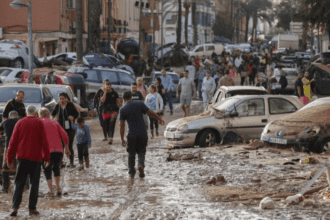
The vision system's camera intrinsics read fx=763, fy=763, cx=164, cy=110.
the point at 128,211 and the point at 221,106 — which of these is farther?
the point at 221,106

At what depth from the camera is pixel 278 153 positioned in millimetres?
15430

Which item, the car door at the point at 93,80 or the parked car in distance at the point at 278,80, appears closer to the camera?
the car door at the point at 93,80

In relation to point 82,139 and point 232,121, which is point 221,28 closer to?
point 232,121

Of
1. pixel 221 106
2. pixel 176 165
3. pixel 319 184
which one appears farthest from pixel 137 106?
pixel 221 106

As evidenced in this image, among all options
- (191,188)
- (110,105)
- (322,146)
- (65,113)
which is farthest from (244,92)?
(191,188)

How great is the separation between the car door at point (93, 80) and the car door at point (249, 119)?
36.9ft

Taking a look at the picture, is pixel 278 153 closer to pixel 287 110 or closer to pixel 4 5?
pixel 287 110

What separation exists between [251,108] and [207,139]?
1.34m

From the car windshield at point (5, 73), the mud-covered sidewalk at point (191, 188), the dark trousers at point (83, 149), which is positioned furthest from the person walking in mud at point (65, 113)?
the car windshield at point (5, 73)

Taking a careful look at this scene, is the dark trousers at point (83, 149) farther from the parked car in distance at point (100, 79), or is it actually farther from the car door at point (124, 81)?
the car door at point (124, 81)

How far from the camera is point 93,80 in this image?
28859 mm

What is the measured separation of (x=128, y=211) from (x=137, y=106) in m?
3.13

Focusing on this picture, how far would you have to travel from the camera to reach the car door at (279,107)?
18469 mm

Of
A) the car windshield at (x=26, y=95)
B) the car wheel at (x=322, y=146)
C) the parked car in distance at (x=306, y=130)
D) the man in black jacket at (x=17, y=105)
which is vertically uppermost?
the man in black jacket at (x=17, y=105)
